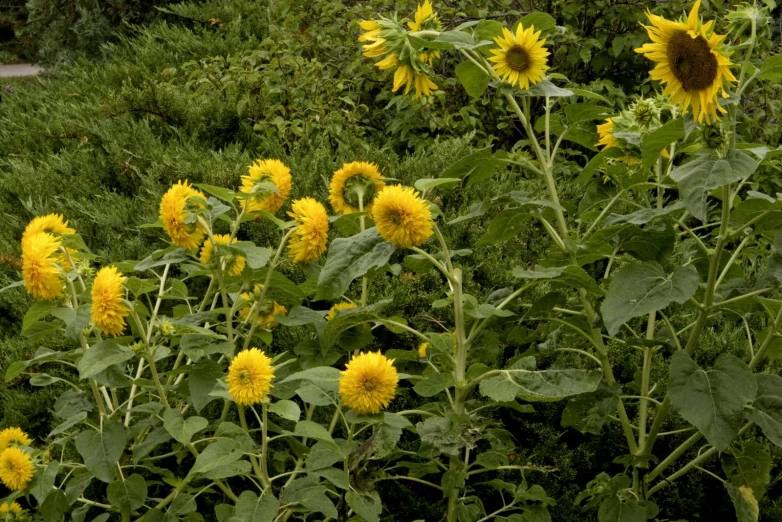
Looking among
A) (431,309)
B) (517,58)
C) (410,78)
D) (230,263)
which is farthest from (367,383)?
(431,309)

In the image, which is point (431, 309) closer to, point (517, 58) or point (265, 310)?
point (265, 310)

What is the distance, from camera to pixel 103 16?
263 inches

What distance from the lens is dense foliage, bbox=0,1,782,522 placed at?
64.6 inches

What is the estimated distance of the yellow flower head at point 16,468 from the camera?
5.75 ft

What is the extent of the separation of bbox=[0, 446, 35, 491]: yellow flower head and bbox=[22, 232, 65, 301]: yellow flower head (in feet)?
1.12

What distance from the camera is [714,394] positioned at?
1601mm

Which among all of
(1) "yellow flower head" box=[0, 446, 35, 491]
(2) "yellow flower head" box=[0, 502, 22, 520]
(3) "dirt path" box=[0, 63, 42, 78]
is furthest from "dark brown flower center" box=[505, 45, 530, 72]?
(3) "dirt path" box=[0, 63, 42, 78]

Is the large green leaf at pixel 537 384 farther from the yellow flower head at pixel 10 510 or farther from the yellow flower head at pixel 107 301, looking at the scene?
the yellow flower head at pixel 10 510

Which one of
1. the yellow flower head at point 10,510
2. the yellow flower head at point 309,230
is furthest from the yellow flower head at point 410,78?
the yellow flower head at point 10,510

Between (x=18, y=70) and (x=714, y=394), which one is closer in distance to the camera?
(x=714, y=394)

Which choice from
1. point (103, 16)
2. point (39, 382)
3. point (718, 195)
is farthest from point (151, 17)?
point (718, 195)

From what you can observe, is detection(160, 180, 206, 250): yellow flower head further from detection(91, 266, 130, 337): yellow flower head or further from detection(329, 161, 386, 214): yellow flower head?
detection(329, 161, 386, 214): yellow flower head

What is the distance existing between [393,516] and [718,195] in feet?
3.76

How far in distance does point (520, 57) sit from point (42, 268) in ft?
→ 3.44
